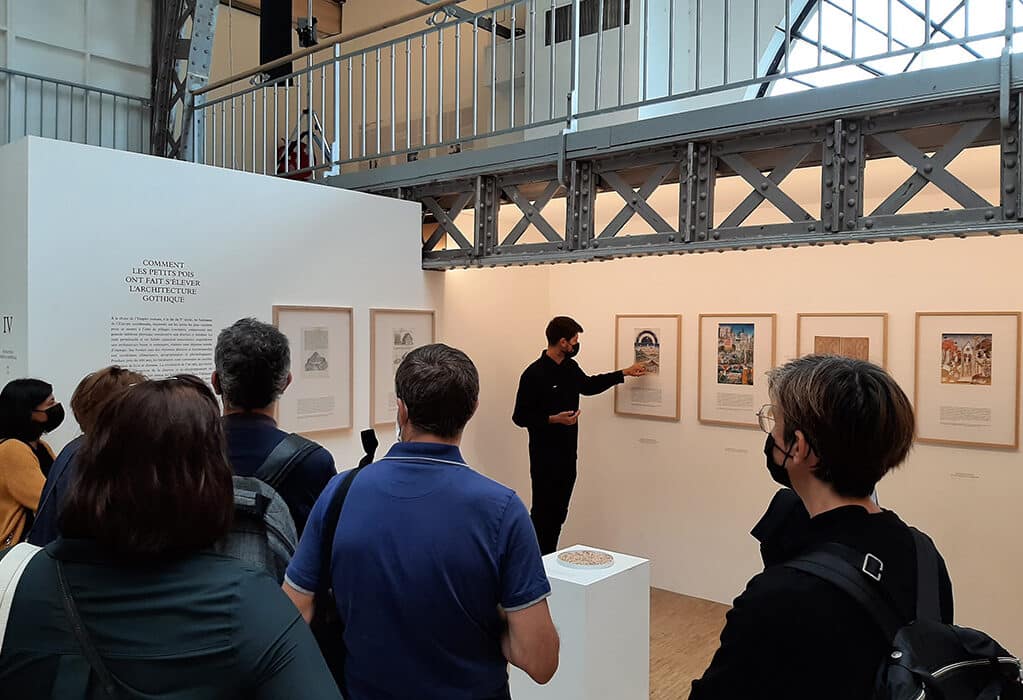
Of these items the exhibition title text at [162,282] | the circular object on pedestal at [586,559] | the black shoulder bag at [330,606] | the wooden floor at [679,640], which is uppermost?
the exhibition title text at [162,282]

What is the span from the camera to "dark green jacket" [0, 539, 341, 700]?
3.87ft

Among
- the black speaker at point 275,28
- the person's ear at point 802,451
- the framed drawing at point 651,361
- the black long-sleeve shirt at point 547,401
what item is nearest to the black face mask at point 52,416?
the person's ear at point 802,451

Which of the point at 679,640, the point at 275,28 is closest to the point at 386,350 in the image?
the point at 679,640

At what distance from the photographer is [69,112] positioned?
8609 mm

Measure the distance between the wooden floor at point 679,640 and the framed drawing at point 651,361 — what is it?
1.42 meters

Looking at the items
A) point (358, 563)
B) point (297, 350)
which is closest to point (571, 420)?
point (297, 350)

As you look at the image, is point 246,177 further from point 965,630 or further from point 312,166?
point 965,630

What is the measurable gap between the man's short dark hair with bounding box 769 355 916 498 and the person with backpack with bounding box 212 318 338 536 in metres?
1.44

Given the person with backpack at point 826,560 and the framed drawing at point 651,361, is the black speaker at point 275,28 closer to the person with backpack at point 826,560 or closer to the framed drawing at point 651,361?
the framed drawing at point 651,361

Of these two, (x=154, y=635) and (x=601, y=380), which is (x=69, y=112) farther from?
(x=154, y=635)

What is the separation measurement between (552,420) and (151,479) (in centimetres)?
524

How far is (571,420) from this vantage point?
21.1ft

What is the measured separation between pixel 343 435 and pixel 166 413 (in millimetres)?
4316

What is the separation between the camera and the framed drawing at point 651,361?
648cm
